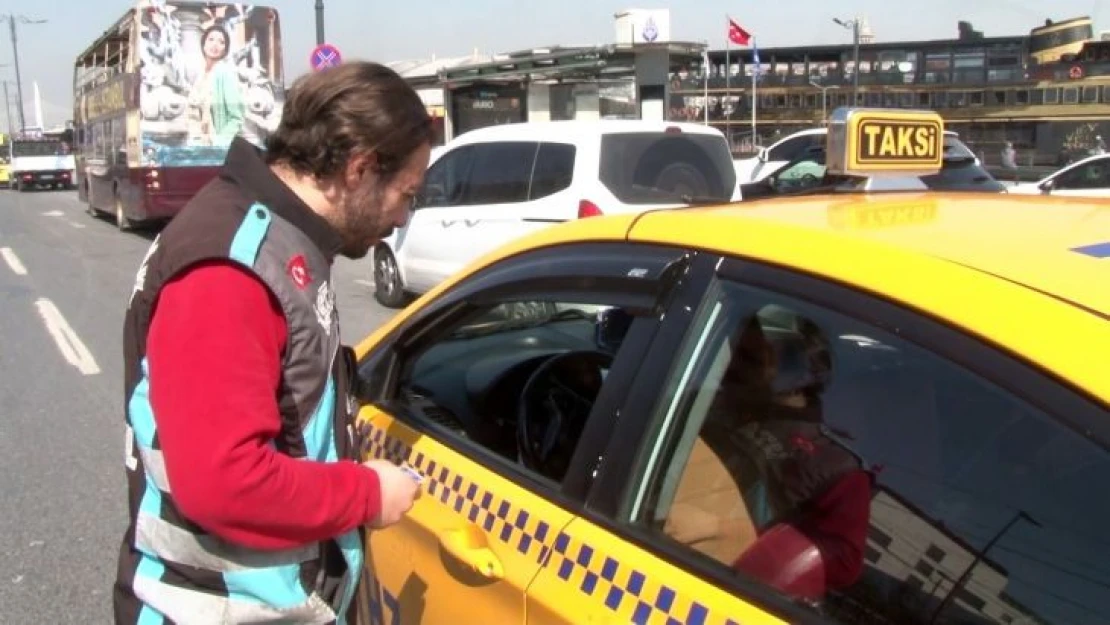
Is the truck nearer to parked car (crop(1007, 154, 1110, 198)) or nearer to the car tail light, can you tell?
parked car (crop(1007, 154, 1110, 198))

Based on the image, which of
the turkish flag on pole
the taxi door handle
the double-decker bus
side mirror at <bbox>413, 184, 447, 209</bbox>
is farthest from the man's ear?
the turkish flag on pole

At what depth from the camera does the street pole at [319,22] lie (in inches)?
757

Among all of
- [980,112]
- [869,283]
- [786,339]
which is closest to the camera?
[869,283]

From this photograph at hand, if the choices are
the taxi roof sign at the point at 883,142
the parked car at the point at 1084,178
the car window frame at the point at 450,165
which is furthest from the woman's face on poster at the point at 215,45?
the taxi roof sign at the point at 883,142

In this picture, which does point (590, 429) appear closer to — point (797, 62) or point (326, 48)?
point (326, 48)

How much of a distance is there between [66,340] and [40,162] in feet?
113

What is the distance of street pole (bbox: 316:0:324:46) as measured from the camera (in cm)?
1922

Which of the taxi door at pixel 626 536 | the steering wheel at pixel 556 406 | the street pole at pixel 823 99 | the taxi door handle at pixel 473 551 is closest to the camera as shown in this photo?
the taxi door at pixel 626 536

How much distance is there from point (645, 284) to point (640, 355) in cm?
15

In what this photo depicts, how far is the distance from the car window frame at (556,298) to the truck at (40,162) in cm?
4118

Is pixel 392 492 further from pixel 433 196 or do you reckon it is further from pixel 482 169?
pixel 433 196

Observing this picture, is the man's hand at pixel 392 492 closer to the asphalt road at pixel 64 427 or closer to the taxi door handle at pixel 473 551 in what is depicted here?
the taxi door handle at pixel 473 551

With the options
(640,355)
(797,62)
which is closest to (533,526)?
(640,355)

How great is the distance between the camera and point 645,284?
1.88 m
